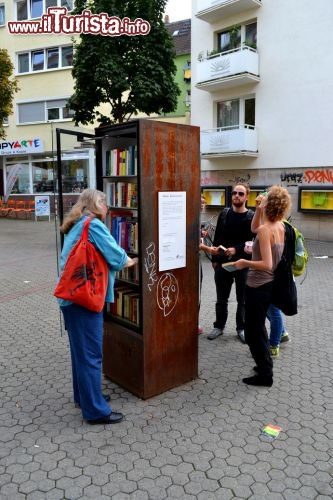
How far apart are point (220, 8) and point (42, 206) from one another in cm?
1164

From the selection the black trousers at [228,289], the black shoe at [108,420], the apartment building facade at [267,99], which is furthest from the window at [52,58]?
the black shoe at [108,420]

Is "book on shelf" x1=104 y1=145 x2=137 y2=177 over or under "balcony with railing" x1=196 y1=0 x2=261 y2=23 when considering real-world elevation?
under

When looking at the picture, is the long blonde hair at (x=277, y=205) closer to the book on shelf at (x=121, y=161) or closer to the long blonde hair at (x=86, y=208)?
the book on shelf at (x=121, y=161)

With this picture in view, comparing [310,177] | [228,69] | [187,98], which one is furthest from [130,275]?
[187,98]

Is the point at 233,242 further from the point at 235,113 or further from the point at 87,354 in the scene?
the point at 235,113

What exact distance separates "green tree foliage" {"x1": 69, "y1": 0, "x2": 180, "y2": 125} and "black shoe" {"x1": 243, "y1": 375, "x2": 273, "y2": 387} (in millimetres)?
8920

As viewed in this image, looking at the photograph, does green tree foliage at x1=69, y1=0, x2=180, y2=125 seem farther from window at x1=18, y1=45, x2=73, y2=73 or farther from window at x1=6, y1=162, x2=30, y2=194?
window at x1=6, y1=162, x2=30, y2=194

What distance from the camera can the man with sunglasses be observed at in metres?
4.82

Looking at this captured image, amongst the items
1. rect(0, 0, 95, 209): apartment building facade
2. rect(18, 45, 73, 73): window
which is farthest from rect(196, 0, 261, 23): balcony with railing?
rect(18, 45, 73, 73): window

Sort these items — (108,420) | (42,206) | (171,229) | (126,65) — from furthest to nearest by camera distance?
(42,206) < (126,65) < (171,229) < (108,420)

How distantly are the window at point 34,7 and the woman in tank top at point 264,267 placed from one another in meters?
23.1

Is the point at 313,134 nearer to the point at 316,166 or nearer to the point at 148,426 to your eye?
the point at 316,166

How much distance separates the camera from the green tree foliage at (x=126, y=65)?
1103cm

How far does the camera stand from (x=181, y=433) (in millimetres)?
3213
